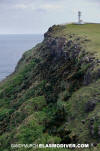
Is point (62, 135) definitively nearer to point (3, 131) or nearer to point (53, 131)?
point (53, 131)

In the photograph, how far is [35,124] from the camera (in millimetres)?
33688

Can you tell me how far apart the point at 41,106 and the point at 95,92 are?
456 inches

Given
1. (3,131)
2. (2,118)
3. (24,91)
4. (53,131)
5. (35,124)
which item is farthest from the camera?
(24,91)

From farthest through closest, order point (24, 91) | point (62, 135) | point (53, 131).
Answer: point (24, 91), point (53, 131), point (62, 135)

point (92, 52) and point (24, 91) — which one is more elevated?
point (92, 52)

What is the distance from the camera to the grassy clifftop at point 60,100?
28.4 m

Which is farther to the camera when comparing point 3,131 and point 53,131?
point 3,131

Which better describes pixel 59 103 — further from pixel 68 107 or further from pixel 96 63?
pixel 96 63

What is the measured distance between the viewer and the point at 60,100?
3534cm

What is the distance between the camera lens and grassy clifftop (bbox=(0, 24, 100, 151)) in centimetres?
2838

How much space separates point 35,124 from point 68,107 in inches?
173

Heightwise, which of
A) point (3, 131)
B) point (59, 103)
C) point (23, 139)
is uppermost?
point (59, 103)

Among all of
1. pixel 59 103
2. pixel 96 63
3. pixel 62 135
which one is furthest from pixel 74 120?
pixel 96 63

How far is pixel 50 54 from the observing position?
53219 mm
